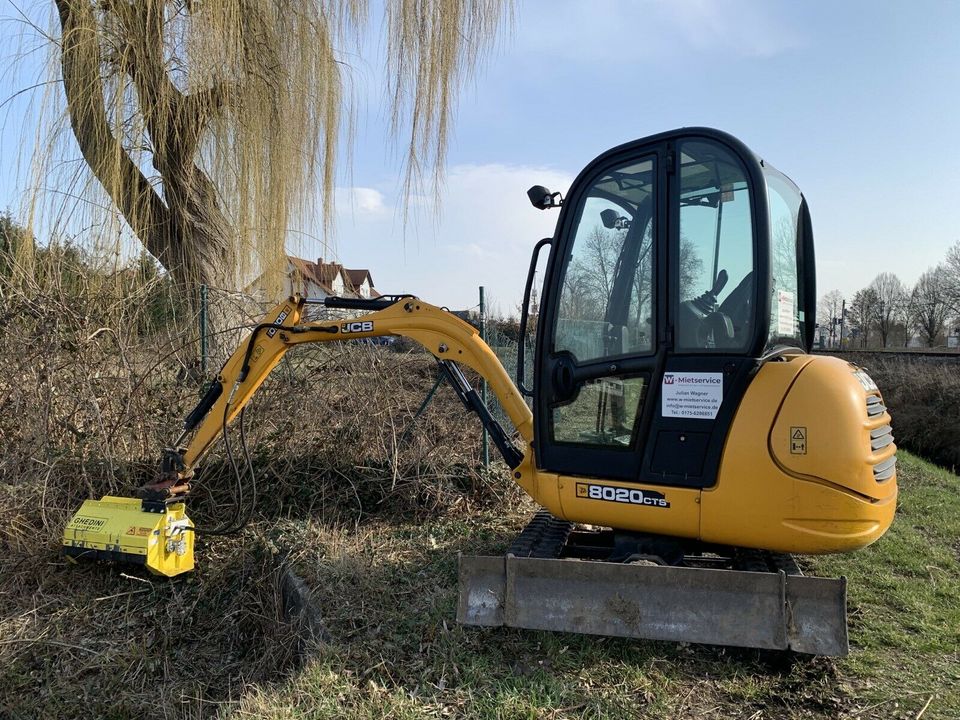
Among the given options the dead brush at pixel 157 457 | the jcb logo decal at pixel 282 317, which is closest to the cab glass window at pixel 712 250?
the jcb logo decal at pixel 282 317

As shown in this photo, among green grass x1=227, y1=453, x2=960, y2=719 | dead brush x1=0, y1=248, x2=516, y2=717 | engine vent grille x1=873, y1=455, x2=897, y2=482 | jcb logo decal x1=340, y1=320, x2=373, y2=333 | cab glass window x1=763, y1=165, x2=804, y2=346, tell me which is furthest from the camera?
jcb logo decal x1=340, y1=320, x2=373, y2=333

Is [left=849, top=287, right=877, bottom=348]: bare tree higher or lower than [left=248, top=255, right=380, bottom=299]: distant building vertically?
higher

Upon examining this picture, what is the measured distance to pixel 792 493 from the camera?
2.98m

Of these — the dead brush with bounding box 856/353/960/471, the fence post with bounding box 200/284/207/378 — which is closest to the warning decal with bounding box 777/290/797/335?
the fence post with bounding box 200/284/207/378

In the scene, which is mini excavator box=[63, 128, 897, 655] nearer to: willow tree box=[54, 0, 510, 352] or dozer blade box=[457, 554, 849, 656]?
dozer blade box=[457, 554, 849, 656]

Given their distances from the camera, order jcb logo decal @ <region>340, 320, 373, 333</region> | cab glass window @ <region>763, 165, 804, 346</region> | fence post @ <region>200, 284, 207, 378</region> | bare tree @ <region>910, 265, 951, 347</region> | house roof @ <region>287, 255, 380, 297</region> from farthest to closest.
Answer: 1. bare tree @ <region>910, 265, 951, 347</region>
2. house roof @ <region>287, 255, 380, 297</region>
3. fence post @ <region>200, 284, 207, 378</region>
4. jcb logo decal @ <region>340, 320, 373, 333</region>
5. cab glass window @ <region>763, 165, 804, 346</region>

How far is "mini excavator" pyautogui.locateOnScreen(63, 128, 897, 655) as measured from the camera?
118 inches

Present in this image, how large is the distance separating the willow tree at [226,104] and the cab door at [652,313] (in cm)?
268

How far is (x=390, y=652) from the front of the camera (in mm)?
3369

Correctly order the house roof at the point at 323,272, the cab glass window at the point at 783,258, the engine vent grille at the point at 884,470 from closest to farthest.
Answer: the engine vent grille at the point at 884,470 → the cab glass window at the point at 783,258 → the house roof at the point at 323,272

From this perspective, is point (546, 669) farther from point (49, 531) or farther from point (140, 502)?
point (49, 531)

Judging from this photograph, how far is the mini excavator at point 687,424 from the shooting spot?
9.81ft

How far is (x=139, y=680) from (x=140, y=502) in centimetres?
108

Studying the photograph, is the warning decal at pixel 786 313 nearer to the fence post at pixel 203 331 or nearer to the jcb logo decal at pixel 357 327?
the jcb logo decal at pixel 357 327
